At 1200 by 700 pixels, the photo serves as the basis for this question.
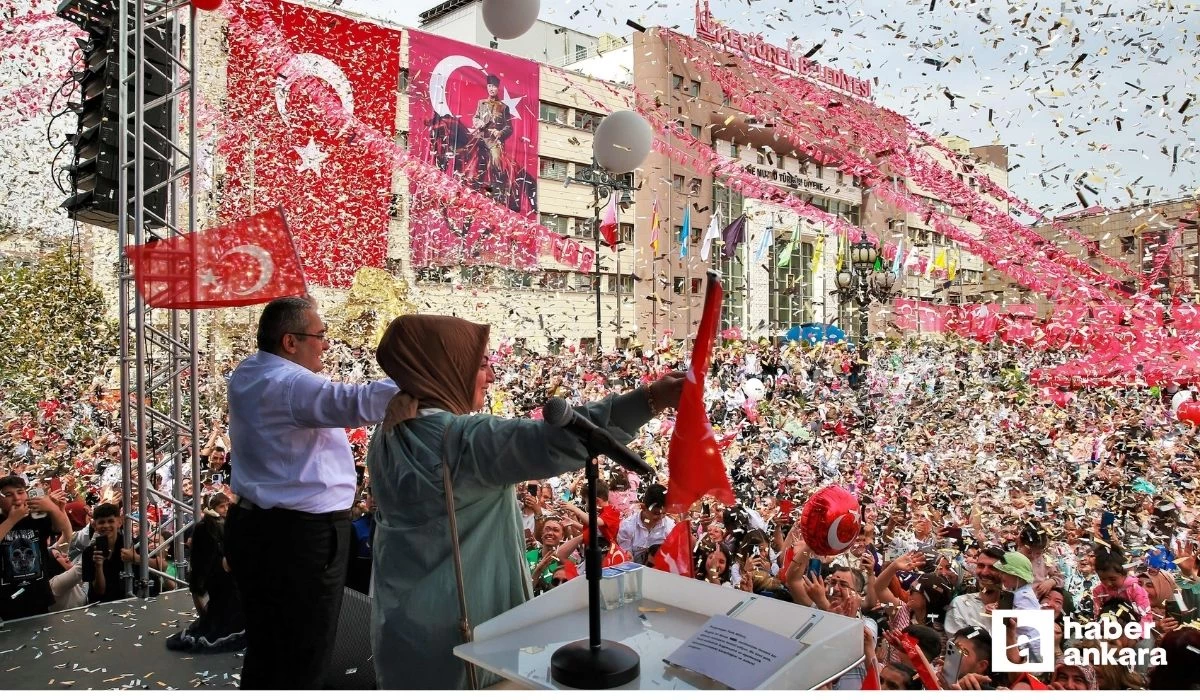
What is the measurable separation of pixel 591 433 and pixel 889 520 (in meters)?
4.24

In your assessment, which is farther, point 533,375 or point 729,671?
point 533,375

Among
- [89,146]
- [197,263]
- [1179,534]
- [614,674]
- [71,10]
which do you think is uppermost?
[71,10]

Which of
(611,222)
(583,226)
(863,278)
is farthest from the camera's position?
(583,226)

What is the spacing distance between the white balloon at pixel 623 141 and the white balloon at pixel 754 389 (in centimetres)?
550

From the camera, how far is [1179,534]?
14.4 feet

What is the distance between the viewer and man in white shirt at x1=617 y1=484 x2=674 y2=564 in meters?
4.09

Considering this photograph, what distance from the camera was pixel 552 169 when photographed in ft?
82.7

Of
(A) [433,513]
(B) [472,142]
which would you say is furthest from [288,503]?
(B) [472,142]

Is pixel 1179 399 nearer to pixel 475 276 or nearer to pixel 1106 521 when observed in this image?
pixel 1106 521

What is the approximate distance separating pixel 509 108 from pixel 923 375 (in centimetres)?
1578

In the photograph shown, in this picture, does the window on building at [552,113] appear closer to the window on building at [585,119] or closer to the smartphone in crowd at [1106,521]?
the window on building at [585,119]

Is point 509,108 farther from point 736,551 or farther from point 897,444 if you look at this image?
point 736,551
